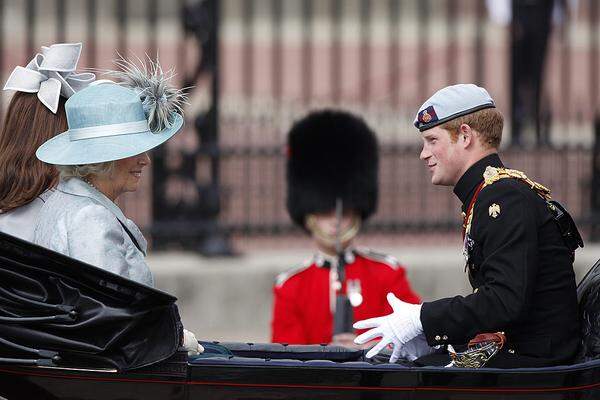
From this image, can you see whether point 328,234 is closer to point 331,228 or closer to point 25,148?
point 331,228

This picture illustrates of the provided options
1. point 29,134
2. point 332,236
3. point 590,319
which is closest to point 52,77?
point 29,134

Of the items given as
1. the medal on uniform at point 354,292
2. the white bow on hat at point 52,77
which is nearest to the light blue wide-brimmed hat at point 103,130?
the white bow on hat at point 52,77

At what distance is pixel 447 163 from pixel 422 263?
4706 mm

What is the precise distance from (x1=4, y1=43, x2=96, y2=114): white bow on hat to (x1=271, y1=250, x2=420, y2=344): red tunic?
155 cm

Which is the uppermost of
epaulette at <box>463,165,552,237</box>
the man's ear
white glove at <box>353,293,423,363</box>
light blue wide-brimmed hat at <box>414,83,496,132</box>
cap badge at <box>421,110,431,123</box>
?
light blue wide-brimmed hat at <box>414,83,496,132</box>

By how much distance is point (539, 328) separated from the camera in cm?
376

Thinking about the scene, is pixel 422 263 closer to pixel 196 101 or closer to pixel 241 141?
pixel 241 141

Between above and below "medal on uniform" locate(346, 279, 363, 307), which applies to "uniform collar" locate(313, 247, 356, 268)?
above

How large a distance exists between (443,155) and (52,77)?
115 cm

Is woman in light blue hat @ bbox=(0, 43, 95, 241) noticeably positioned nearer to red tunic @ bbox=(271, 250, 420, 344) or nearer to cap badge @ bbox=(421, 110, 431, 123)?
cap badge @ bbox=(421, 110, 431, 123)

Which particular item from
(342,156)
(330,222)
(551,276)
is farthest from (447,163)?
(342,156)

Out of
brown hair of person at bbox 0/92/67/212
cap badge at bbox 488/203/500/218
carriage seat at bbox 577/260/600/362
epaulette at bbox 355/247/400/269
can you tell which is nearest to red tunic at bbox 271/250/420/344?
epaulette at bbox 355/247/400/269

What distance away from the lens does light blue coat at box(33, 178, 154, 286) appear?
3.63 m

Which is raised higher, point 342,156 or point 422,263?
point 342,156
